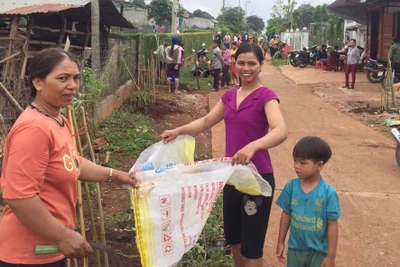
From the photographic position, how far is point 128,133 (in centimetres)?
851

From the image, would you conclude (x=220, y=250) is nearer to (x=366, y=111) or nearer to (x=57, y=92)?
(x=57, y=92)

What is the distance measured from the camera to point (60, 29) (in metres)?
10.9

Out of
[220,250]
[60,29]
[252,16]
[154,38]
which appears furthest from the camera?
[252,16]

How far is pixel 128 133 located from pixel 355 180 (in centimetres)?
404

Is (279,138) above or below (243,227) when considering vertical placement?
above

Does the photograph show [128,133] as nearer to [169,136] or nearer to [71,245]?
[169,136]

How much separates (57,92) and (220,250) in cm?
245

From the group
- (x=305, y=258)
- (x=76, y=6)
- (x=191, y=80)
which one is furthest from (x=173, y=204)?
(x=191, y=80)

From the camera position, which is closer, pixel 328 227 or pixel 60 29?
pixel 328 227

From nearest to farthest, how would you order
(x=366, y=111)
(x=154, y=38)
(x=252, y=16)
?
1. (x=366, y=111)
2. (x=154, y=38)
3. (x=252, y=16)

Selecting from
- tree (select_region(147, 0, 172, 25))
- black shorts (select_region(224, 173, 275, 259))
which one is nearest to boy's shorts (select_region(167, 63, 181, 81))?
black shorts (select_region(224, 173, 275, 259))

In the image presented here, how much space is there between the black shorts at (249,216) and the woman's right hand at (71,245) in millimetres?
1297

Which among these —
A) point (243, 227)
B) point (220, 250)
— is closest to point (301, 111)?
point (220, 250)

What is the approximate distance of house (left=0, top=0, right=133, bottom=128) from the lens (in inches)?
280
